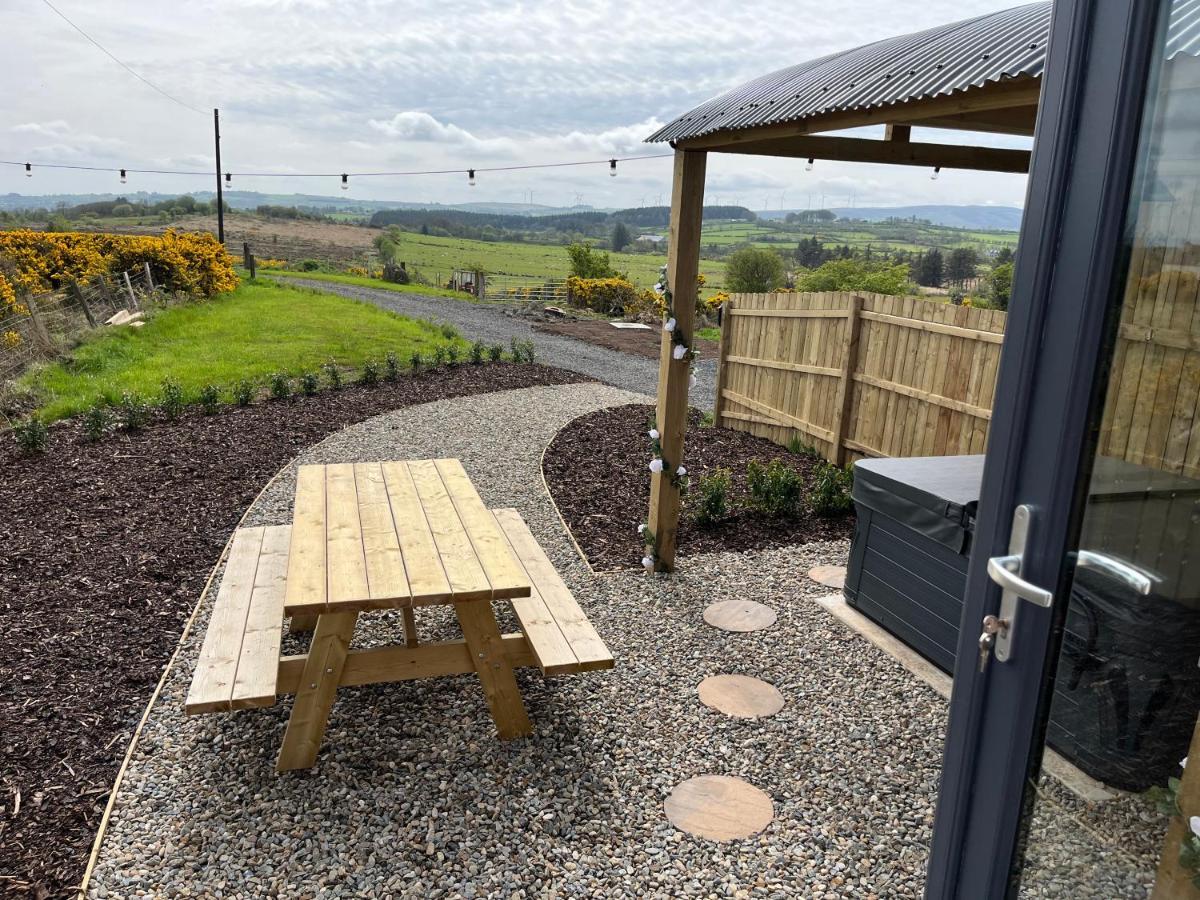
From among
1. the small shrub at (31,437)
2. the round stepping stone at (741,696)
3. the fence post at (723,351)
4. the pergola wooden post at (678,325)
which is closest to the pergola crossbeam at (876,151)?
the pergola wooden post at (678,325)

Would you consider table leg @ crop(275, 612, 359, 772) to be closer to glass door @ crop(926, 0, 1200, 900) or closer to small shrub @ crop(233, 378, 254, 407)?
glass door @ crop(926, 0, 1200, 900)

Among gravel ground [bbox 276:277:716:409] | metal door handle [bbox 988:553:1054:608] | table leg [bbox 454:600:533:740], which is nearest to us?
metal door handle [bbox 988:553:1054:608]

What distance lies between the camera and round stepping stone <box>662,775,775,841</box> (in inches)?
105

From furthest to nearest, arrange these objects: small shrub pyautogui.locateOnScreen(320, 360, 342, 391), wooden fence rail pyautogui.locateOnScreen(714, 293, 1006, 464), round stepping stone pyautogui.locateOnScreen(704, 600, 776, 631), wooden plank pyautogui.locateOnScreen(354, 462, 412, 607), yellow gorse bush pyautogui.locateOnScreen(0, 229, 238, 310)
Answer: yellow gorse bush pyautogui.locateOnScreen(0, 229, 238, 310), small shrub pyautogui.locateOnScreen(320, 360, 342, 391), wooden fence rail pyautogui.locateOnScreen(714, 293, 1006, 464), round stepping stone pyautogui.locateOnScreen(704, 600, 776, 631), wooden plank pyautogui.locateOnScreen(354, 462, 412, 607)

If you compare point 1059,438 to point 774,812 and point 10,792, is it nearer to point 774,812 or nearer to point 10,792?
point 774,812

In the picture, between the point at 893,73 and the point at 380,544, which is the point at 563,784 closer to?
the point at 380,544

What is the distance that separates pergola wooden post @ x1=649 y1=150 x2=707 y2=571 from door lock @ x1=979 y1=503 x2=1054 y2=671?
9.21 ft

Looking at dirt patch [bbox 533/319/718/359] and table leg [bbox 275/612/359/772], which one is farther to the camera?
dirt patch [bbox 533/319/718/359]

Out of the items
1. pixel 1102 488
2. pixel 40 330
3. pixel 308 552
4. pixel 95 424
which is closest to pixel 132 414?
pixel 95 424

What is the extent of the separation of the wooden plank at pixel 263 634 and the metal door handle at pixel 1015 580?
2291 millimetres

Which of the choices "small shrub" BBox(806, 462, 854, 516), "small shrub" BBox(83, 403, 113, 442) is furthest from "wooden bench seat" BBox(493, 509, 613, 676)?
"small shrub" BBox(83, 403, 113, 442)

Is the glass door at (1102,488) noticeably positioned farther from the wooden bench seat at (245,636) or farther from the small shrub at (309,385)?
the small shrub at (309,385)

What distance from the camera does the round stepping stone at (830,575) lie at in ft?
15.4

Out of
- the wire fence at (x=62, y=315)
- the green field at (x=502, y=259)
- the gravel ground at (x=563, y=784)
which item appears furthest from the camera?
the green field at (x=502, y=259)
